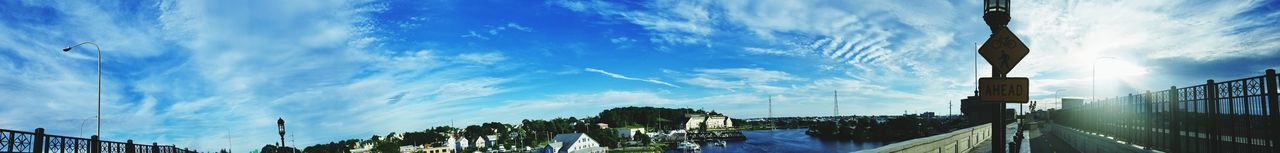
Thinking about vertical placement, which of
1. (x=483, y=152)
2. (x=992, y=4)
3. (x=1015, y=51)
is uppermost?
(x=992, y=4)

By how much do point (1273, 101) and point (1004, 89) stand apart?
7.06 meters

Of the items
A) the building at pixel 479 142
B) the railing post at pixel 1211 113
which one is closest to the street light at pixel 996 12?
the railing post at pixel 1211 113

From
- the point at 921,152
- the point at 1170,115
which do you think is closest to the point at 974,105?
the point at 1170,115

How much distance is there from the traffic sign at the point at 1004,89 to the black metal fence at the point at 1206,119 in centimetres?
641

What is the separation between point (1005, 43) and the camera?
781 cm

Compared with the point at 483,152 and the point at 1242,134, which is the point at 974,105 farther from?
the point at 483,152

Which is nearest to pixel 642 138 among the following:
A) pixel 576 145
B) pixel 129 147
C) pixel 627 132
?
pixel 627 132

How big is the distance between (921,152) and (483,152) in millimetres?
129556

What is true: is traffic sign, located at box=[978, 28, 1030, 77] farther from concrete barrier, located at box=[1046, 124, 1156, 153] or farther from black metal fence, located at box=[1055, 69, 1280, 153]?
concrete barrier, located at box=[1046, 124, 1156, 153]

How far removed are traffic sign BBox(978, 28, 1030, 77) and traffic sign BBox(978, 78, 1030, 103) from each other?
10 cm

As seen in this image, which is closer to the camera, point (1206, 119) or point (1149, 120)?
point (1206, 119)

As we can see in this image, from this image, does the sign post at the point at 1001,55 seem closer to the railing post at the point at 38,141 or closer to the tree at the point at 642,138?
the railing post at the point at 38,141

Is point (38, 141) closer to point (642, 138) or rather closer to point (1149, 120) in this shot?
point (1149, 120)

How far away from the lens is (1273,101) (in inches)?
458
